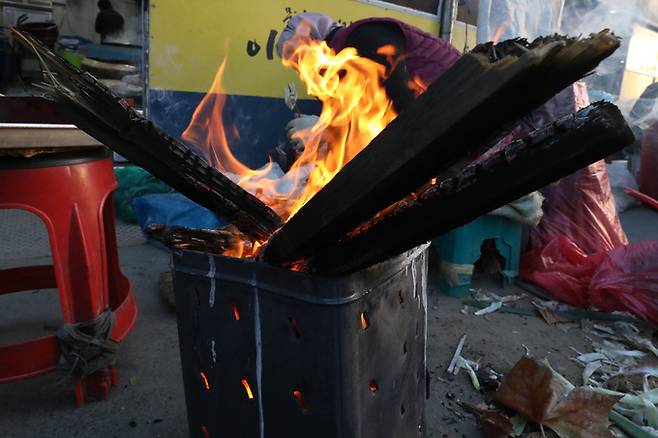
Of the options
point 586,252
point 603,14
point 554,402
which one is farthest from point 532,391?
point 603,14

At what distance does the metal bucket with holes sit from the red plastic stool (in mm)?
801

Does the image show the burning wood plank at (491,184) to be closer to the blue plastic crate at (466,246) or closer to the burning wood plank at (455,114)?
the burning wood plank at (455,114)

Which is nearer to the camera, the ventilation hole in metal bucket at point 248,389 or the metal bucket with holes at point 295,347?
the metal bucket with holes at point 295,347

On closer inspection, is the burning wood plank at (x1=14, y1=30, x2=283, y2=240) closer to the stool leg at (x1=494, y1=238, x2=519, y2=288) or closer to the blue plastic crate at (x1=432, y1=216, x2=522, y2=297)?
the blue plastic crate at (x1=432, y1=216, x2=522, y2=297)

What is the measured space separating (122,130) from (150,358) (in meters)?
1.76

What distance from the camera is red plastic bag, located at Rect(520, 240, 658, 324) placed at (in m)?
3.08

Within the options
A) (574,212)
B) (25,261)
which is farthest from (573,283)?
(25,261)

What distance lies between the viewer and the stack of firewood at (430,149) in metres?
0.69

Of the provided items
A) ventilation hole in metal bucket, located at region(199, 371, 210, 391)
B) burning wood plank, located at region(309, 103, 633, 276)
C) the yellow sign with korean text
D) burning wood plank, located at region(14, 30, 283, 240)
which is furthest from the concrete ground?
the yellow sign with korean text

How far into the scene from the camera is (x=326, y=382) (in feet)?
3.83

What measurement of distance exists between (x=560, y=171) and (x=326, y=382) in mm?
749

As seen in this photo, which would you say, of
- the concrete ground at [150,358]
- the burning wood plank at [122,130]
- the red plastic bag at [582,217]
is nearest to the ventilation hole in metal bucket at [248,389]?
the burning wood plank at [122,130]

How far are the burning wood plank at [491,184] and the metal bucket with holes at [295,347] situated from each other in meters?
0.12

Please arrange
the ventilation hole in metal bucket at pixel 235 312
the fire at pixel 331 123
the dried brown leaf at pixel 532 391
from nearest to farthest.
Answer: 1. the ventilation hole in metal bucket at pixel 235 312
2. the fire at pixel 331 123
3. the dried brown leaf at pixel 532 391
